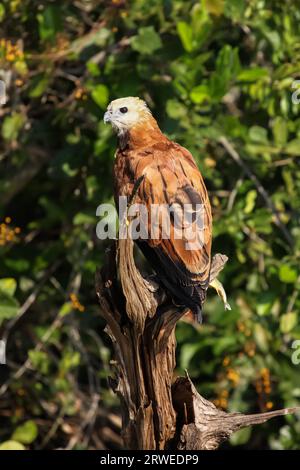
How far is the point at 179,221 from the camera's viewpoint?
148 inches

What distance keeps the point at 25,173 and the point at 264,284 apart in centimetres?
158

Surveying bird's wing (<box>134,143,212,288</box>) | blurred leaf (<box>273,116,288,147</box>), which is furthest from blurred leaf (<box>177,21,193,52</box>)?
bird's wing (<box>134,143,212,288</box>)

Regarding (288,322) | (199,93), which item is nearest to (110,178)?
(199,93)

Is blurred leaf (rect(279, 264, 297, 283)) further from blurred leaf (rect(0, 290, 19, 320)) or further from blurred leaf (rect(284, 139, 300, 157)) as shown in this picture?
blurred leaf (rect(0, 290, 19, 320))

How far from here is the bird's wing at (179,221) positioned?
373cm

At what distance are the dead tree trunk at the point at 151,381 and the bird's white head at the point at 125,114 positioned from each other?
34.4 inches

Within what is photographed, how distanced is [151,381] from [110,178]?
69.5 inches

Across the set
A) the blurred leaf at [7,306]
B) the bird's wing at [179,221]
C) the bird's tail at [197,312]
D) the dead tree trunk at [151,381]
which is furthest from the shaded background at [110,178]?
the bird's tail at [197,312]

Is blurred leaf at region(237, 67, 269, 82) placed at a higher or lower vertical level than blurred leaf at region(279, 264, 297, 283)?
higher

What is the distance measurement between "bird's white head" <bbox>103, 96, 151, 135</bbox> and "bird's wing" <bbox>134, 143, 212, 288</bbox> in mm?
448

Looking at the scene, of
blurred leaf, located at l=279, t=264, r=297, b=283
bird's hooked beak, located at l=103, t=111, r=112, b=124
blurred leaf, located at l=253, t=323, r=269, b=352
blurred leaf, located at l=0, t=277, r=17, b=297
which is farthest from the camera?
blurred leaf, located at l=253, t=323, r=269, b=352

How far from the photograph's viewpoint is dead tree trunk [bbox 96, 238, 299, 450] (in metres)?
3.65

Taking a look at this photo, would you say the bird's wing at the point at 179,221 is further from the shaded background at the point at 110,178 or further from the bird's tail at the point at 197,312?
the shaded background at the point at 110,178
